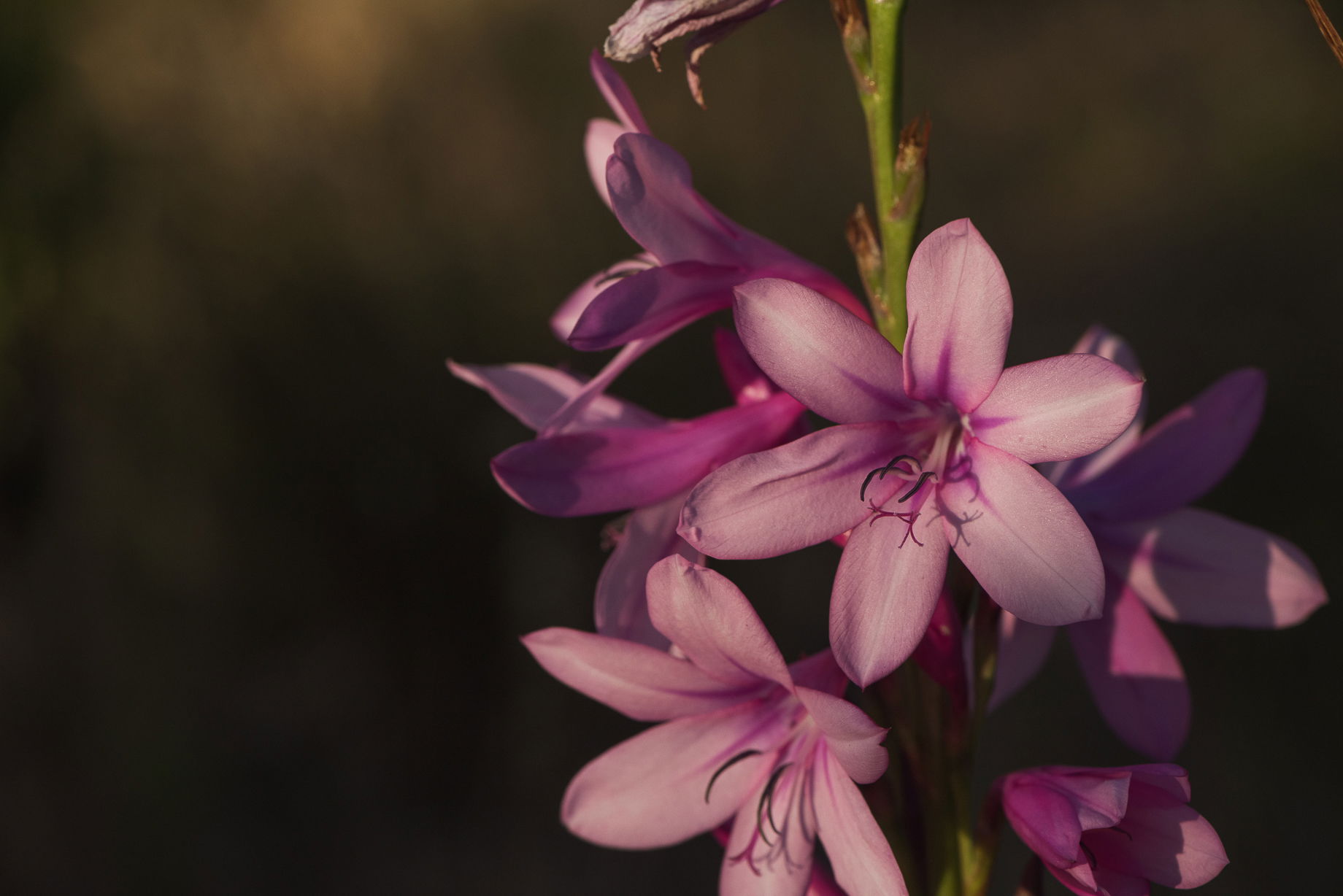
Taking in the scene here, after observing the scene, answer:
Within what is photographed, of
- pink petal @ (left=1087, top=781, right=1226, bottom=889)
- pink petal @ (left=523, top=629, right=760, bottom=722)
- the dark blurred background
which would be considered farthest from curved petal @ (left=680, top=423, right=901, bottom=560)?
the dark blurred background

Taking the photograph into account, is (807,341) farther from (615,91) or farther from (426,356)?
(426,356)

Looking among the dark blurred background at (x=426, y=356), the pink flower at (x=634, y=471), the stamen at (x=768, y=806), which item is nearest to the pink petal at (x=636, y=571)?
the pink flower at (x=634, y=471)

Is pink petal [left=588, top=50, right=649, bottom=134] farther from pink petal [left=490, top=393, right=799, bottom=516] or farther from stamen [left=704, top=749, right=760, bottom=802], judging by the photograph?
stamen [left=704, top=749, right=760, bottom=802]

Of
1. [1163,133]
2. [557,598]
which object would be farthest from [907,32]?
[557,598]

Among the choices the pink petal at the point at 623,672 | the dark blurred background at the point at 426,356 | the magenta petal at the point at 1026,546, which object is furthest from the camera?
the dark blurred background at the point at 426,356

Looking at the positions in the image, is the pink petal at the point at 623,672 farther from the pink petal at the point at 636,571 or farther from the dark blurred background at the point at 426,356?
the dark blurred background at the point at 426,356

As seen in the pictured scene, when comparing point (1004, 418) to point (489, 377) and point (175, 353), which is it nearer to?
point (489, 377)

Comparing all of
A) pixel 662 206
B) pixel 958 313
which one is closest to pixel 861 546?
pixel 958 313
